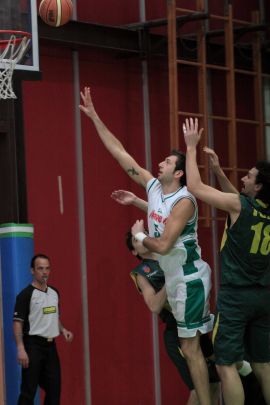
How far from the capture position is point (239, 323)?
7.61m

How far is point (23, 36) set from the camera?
932 centimetres

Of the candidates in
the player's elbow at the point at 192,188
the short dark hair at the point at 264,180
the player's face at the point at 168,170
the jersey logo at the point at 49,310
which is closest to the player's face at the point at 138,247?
the player's face at the point at 168,170

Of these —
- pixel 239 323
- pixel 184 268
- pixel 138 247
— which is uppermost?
pixel 138 247

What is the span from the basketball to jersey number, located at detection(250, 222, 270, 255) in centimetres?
370

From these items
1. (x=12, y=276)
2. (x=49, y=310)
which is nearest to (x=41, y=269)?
(x=12, y=276)

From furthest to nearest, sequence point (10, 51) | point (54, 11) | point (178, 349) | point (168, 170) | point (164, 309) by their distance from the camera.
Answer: point (54, 11) < point (10, 51) < point (164, 309) < point (178, 349) < point (168, 170)

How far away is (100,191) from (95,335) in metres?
1.74

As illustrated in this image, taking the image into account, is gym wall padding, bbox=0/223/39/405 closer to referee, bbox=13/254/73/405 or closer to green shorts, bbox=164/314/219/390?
referee, bbox=13/254/73/405

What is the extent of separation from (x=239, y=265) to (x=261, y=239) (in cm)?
26

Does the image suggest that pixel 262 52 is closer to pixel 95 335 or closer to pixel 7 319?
pixel 95 335

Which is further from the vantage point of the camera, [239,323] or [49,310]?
[49,310]

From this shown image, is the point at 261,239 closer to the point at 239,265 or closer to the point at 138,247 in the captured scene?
the point at 239,265

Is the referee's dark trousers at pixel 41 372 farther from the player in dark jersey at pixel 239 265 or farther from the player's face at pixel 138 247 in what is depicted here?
the player in dark jersey at pixel 239 265

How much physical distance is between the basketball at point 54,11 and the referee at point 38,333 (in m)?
2.42
